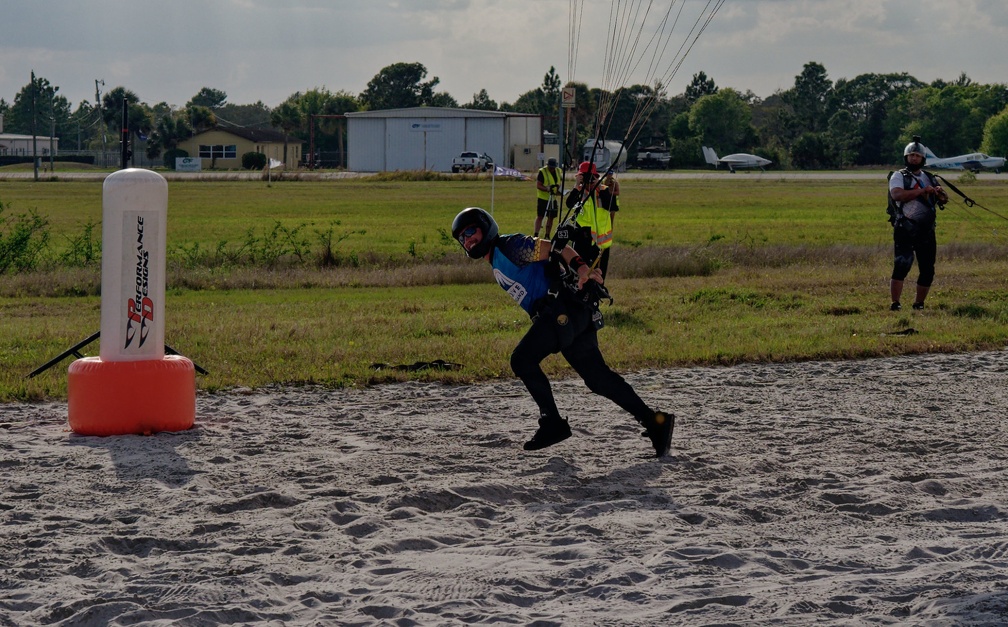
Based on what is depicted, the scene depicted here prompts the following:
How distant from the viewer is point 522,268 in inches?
307

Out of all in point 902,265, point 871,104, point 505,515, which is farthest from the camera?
point 871,104

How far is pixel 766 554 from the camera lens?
582cm

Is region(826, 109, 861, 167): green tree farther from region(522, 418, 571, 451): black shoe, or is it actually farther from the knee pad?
region(522, 418, 571, 451): black shoe

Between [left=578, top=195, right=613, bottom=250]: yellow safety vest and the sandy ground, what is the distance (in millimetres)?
4216

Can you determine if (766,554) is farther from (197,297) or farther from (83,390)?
(197,297)

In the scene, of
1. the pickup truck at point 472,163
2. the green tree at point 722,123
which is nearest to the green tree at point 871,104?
the green tree at point 722,123

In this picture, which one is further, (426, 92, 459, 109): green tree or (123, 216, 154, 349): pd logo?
(426, 92, 459, 109): green tree

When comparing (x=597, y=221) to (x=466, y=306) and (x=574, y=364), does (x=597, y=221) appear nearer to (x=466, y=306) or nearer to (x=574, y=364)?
(x=466, y=306)

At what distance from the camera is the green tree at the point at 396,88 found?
5591 inches

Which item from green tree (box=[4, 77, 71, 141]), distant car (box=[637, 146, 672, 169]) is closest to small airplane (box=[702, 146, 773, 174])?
distant car (box=[637, 146, 672, 169])

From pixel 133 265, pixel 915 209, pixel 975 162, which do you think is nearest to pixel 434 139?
pixel 975 162

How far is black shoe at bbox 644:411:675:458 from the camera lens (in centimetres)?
779

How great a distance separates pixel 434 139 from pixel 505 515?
3661 inches

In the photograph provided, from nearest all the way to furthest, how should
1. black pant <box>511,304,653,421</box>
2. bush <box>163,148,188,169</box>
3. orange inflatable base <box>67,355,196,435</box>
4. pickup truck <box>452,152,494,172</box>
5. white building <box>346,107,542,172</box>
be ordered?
black pant <box>511,304,653,421</box>, orange inflatable base <box>67,355,196,435</box>, pickup truck <box>452,152,494,172</box>, white building <box>346,107,542,172</box>, bush <box>163,148,188,169</box>
